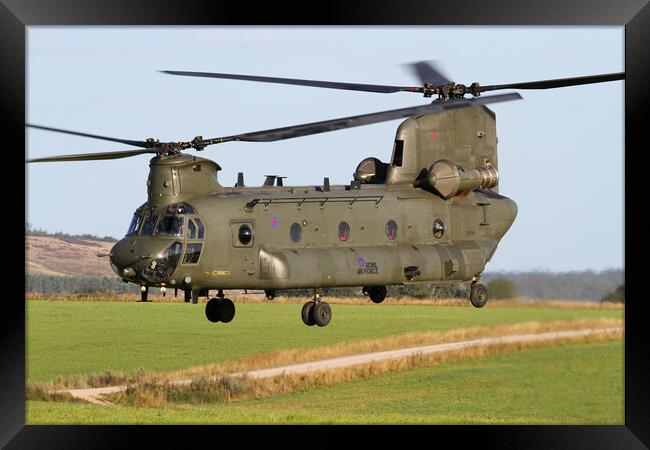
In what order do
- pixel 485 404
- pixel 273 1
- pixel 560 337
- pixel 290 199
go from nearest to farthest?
1. pixel 273 1
2. pixel 560 337
3. pixel 290 199
4. pixel 485 404

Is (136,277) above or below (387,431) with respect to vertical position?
above

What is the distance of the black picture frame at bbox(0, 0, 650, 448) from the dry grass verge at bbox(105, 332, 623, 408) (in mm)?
13587

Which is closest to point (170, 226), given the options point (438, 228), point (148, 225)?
point (148, 225)

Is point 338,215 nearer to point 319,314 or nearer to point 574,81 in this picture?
point 319,314

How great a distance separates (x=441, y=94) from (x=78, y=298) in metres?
22.7

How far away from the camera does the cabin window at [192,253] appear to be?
21969 mm

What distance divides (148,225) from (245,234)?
1.74m

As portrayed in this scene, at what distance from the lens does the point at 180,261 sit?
72.0 feet

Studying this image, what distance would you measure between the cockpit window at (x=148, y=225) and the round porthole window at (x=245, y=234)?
154 centimetres

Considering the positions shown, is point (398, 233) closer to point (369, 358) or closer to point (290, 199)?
point (290, 199)

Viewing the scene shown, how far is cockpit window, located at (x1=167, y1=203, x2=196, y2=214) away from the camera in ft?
72.7

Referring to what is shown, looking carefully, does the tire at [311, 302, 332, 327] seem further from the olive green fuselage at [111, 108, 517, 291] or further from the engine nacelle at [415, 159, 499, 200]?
the engine nacelle at [415, 159, 499, 200]

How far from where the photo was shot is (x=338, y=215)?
23.7 meters

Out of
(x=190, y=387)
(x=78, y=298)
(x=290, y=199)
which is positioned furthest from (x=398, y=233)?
(x=78, y=298)
